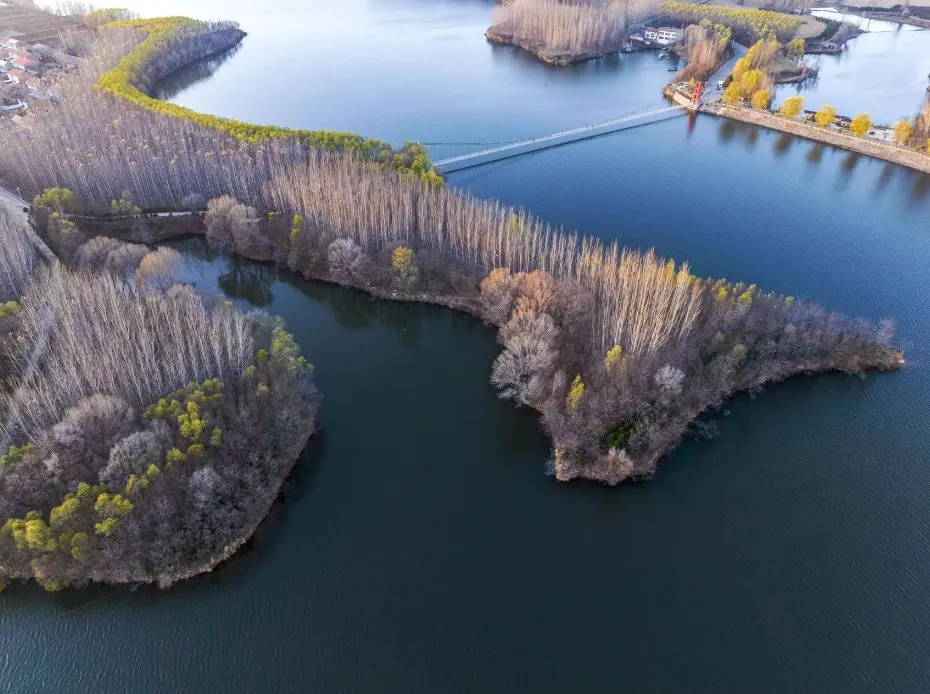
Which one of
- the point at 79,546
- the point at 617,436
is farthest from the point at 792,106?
the point at 79,546

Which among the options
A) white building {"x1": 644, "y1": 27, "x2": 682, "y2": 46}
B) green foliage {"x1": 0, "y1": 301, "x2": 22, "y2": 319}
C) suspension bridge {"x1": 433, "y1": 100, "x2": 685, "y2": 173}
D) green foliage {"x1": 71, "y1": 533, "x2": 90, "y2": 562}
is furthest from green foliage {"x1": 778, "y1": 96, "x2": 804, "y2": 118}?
green foliage {"x1": 71, "y1": 533, "x2": 90, "y2": 562}

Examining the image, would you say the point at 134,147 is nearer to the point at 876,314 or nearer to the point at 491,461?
the point at 491,461

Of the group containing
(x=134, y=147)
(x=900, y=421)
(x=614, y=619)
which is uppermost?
(x=134, y=147)

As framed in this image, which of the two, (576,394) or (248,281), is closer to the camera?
(576,394)

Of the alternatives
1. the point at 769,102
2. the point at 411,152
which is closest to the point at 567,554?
the point at 411,152

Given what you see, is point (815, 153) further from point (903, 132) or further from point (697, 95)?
point (697, 95)

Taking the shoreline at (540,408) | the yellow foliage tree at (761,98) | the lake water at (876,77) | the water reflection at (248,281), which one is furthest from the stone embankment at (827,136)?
the water reflection at (248,281)
